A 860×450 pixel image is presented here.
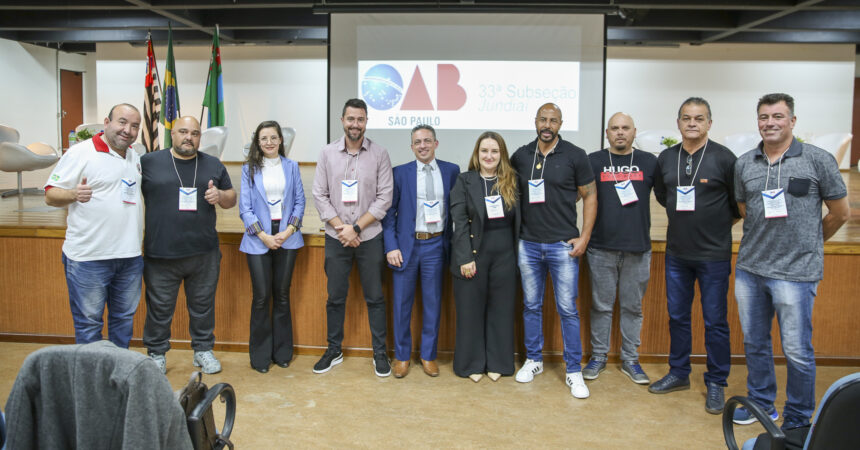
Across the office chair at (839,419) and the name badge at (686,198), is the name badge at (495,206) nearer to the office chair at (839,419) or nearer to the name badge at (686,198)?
the name badge at (686,198)

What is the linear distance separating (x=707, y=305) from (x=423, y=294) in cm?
154

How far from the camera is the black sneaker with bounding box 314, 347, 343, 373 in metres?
3.51

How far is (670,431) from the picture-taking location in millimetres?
2787

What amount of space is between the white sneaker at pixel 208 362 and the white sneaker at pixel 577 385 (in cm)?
207

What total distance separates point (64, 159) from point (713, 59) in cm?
1452

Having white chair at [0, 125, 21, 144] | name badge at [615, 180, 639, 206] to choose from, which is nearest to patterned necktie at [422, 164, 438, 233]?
name badge at [615, 180, 639, 206]

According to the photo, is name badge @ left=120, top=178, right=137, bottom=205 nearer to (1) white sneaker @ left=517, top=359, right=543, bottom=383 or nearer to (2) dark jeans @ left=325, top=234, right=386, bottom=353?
(2) dark jeans @ left=325, top=234, right=386, bottom=353

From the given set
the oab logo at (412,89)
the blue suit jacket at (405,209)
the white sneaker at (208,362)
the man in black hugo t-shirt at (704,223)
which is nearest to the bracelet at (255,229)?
the blue suit jacket at (405,209)

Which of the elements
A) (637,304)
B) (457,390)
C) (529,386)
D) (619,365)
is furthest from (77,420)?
(619,365)

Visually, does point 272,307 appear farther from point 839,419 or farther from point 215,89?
point 215,89

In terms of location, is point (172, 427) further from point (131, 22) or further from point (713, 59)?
point (713, 59)

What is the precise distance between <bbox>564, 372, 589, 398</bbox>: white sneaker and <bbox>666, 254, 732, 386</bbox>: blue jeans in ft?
1.86

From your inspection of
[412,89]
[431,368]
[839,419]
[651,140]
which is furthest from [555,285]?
[651,140]

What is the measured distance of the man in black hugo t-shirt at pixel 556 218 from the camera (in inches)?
125
